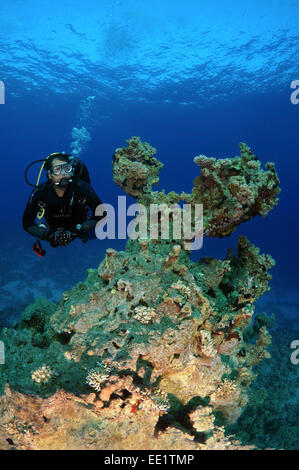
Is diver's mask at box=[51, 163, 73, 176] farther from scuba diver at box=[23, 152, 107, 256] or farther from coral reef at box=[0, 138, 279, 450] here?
coral reef at box=[0, 138, 279, 450]

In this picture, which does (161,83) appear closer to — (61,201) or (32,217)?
(61,201)

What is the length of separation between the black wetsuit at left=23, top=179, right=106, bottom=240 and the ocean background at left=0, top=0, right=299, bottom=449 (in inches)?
225

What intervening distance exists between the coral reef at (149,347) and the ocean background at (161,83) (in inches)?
119

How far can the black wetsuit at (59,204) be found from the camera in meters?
5.29

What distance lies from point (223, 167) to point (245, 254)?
5.91ft

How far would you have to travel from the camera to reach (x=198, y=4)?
2200 centimetres

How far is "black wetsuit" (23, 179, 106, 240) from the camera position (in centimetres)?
529

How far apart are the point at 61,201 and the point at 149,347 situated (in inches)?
135

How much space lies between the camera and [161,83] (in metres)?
30.3

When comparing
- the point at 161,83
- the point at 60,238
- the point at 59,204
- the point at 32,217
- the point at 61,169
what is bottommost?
the point at 60,238

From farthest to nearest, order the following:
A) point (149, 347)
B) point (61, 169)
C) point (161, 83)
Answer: point (161, 83) < point (61, 169) < point (149, 347)

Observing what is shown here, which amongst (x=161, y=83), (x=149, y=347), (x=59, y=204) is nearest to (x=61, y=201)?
(x=59, y=204)

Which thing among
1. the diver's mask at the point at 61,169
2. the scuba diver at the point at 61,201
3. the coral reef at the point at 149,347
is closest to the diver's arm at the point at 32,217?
the scuba diver at the point at 61,201
